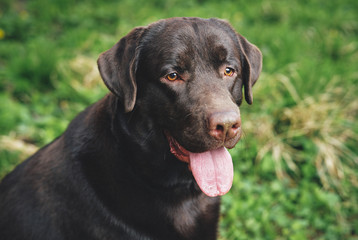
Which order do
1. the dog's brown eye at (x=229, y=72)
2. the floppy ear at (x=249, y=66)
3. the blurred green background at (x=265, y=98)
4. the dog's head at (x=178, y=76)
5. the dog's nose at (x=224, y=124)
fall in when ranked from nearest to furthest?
the dog's nose at (x=224, y=124)
the dog's head at (x=178, y=76)
the dog's brown eye at (x=229, y=72)
the floppy ear at (x=249, y=66)
the blurred green background at (x=265, y=98)

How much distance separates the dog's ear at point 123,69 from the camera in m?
2.02

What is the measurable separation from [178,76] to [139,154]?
528 millimetres

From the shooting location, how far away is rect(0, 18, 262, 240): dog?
2.04 m

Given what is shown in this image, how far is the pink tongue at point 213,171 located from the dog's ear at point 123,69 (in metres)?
0.50

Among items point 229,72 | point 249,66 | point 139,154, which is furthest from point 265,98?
point 139,154

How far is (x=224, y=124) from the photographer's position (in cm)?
181

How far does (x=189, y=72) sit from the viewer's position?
6.75 feet

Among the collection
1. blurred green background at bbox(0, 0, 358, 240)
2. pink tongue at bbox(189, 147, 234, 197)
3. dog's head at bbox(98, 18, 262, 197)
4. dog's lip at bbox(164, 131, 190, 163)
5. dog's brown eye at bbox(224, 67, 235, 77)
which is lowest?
blurred green background at bbox(0, 0, 358, 240)

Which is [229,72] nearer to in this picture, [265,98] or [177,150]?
[177,150]

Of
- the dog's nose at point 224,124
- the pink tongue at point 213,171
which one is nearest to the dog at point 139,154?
the pink tongue at point 213,171

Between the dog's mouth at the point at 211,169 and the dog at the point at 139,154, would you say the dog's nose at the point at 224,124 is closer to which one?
the dog at the point at 139,154

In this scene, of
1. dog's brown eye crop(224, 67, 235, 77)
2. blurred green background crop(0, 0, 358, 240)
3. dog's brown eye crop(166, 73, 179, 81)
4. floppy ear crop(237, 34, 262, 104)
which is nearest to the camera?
dog's brown eye crop(166, 73, 179, 81)

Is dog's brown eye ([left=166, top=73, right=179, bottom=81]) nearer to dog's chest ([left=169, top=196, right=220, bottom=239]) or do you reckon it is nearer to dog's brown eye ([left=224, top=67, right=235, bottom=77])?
dog's brown eye ([left=224, top=67, right=235, bottom=77])

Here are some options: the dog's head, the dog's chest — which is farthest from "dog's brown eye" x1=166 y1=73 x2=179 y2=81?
the dog's chest
